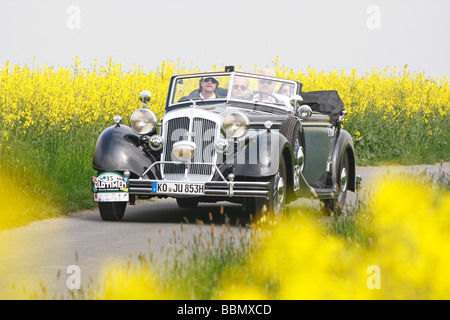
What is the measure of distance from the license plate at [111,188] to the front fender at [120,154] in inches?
3.6

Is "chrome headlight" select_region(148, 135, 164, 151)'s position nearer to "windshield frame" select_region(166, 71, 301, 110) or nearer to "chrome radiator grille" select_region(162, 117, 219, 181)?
"chrome radiator grille" select_region(162, 117, 219, 181)

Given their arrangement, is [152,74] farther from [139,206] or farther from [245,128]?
[245,128]

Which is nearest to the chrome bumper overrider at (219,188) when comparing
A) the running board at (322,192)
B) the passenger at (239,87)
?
the running board at (322,192)

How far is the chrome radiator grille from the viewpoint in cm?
964

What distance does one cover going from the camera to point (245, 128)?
950cm

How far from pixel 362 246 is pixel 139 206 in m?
5.35

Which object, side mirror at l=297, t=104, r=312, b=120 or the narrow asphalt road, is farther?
side mirror at l=297, t=104, r=312, b=120

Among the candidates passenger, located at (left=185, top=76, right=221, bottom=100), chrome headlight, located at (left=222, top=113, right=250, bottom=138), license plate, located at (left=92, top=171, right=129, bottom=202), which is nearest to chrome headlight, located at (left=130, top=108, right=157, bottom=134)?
license plate, located at (left=92, top=171, right=129, bottom=202)

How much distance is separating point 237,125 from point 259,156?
1.69 feet

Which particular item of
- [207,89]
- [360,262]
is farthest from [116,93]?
[360,262]

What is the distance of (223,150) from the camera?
9.51m

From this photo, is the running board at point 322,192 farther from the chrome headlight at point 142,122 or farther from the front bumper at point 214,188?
the chrome headlight at point 142,122

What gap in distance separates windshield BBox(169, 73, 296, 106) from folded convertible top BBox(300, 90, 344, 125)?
35.0 inches
